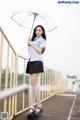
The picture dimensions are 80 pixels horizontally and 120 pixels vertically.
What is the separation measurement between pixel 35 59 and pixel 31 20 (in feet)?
1.07

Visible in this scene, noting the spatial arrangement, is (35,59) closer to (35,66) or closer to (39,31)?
(35,66)

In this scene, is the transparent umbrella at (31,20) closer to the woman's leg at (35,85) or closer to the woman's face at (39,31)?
the woman's face at (39,31)

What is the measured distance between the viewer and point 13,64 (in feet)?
6.05

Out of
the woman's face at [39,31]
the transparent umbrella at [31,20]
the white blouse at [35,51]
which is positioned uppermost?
the transparent umbrella at [31,20]

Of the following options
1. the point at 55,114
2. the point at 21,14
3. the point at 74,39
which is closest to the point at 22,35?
the point at 21,14

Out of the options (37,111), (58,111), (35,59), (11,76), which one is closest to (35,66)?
(35,59)

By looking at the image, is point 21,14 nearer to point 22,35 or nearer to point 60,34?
point 22,35

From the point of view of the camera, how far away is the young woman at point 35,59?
174cm

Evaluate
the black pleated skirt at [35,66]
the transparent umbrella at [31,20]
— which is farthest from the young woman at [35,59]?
the transparent umbrella at [31,20]

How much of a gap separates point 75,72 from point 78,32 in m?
0.27

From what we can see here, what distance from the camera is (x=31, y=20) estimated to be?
6.38ft

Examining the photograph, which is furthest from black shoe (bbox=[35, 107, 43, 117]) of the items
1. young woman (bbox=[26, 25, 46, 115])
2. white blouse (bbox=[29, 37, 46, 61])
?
white blouse (bbox=[29, 37, 46, 61])

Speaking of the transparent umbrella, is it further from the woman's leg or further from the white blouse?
the woman's leg

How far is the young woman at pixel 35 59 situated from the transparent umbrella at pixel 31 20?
102 millimetres
